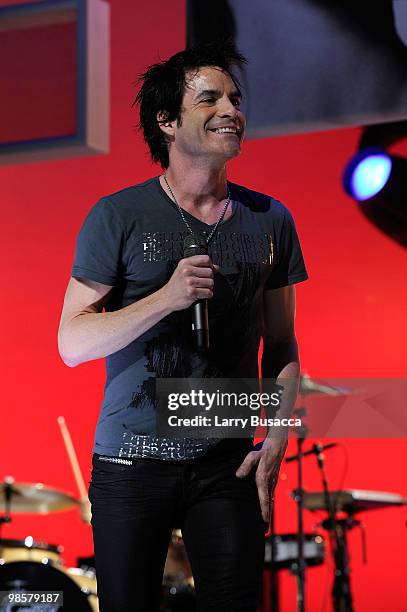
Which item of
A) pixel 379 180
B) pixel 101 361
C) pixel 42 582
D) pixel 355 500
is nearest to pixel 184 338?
pixel 42 582

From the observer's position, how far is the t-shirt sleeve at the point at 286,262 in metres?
1.96

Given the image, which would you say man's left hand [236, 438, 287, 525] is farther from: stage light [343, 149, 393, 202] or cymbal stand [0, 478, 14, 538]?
cymbal stand [0, 478, 14, 538]

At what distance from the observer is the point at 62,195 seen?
5129mm

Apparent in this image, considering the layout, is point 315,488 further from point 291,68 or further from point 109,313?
point 109,313

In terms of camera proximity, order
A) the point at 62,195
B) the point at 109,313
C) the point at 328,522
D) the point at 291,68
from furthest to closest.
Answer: the point at 62,195 → the point at 328,522 → the point at 291,68 → the point at 109,313

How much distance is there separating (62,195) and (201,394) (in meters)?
3.49

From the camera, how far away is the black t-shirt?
1.80 meters

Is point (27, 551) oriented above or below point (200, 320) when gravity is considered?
below

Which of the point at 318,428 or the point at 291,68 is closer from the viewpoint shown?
the point at 291,68

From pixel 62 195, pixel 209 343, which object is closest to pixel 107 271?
pixel 209 343

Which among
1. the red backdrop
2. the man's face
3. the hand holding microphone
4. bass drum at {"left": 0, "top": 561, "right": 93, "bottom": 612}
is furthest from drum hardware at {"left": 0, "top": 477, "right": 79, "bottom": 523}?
the hand holding microphone

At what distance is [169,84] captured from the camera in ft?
6.57

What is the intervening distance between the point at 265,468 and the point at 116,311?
420mm

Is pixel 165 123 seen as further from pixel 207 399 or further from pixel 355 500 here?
pixel 355 500
